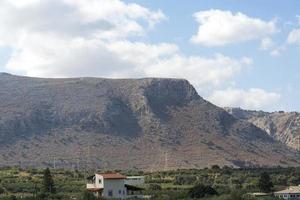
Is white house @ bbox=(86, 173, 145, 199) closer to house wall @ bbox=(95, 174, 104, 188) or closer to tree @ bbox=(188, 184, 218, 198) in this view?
house wall @ bbox=(95, 174, 104, 188)

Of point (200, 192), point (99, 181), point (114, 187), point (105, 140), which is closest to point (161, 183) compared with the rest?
point (114, 187)

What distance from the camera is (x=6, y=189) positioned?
83.0m

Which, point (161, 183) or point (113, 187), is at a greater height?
point (113, 187)

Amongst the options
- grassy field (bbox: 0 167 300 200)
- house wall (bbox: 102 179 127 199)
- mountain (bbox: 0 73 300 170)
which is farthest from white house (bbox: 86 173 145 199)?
mountain (bbox: 0 73 300 170)

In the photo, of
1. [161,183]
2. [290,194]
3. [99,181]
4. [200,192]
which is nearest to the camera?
[200,192]

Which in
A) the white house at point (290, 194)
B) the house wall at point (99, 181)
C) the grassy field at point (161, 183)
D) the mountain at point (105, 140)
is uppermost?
the mountain at point (105, 140)

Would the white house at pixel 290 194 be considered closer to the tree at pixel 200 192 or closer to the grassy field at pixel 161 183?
the grassy field at pixel 161 183

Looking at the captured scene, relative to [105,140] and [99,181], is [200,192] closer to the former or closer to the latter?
[99,181]

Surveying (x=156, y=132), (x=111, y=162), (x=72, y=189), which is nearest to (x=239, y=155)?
(x=156, y=132)

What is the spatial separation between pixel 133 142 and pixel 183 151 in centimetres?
1335

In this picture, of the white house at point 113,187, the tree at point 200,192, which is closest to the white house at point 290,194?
the tree at point 200,192

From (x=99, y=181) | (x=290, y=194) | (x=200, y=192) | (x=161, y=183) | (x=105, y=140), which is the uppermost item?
(x=105, y=140)

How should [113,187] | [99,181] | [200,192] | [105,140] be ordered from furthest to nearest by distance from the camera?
[105,140] → [99,181] → [113,187] → [200,192]

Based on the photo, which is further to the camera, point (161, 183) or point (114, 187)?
point (161, 183)
